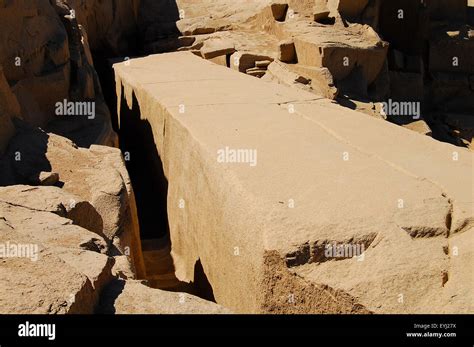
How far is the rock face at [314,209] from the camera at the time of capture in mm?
2186

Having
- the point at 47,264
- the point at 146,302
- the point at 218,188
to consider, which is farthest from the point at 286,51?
the point at 47,264

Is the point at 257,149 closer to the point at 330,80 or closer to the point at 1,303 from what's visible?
the point at 1,303

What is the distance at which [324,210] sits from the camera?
253cm

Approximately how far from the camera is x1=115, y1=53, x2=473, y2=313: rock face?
7.17 ft
